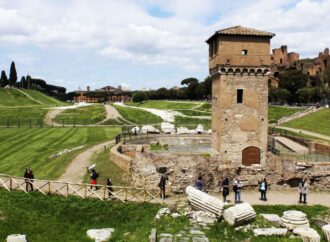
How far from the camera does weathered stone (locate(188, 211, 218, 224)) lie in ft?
60.7

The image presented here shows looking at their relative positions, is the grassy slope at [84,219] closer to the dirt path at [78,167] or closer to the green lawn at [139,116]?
the dirt path at [78,167]

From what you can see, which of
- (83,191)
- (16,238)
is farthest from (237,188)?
(16,238)

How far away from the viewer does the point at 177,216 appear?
18.9 meters

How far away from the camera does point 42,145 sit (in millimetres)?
43656

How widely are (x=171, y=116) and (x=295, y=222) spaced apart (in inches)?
2081

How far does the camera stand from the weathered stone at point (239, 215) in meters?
17.9

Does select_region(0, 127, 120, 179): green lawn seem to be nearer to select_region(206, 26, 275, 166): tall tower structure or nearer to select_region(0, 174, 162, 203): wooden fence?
select_region(0, 174, 162, 203): wooden fence

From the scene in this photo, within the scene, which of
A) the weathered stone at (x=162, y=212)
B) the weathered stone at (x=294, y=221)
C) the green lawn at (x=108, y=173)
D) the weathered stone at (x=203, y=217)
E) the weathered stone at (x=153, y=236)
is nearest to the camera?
the weathered stone at (x=153, y=236)

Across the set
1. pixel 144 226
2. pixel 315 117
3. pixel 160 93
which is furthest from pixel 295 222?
pixel 160 93

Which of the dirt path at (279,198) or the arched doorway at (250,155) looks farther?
the arched doorway at (250,155)

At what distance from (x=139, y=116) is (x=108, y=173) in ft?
149

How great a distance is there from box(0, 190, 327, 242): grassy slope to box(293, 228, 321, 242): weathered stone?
70cm

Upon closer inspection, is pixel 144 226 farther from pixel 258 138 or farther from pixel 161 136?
pixel 161 136

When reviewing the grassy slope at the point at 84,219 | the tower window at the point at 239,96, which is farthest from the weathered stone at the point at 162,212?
the tower window at the point at 239,96
